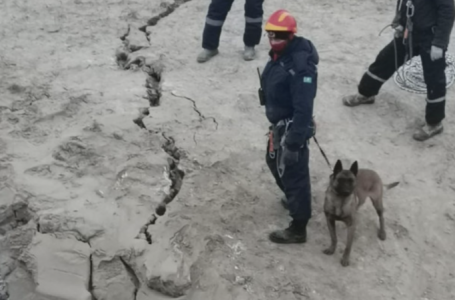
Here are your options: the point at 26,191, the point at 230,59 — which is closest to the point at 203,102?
the point at 230,59

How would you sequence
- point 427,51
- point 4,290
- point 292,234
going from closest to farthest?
point 4,290, point 292,234, point 427,51

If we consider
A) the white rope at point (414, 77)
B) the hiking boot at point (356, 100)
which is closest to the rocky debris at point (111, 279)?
the hiking boot at point (356, 100)

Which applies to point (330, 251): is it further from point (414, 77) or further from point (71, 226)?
point (414, 77)

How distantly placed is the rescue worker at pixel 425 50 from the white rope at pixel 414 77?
0.51 metres

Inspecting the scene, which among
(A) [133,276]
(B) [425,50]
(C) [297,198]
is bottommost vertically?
(A) [133,276]

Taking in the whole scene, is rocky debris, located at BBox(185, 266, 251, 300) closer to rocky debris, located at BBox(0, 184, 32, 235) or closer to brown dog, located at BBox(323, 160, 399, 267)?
brown dog, located at BBox(323, 160, 399, 267)

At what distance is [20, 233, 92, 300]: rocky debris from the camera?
4.07 metres

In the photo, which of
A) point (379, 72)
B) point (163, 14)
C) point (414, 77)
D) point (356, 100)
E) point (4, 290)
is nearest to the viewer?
point (4, 290)

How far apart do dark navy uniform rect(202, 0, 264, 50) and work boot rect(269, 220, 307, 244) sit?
306cm

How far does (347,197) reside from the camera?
14.2 feet

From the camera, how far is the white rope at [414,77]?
21.2 ft

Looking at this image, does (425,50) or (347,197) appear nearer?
(347,197)

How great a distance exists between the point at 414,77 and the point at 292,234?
2950 mm

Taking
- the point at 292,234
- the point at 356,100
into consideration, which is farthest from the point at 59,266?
the point at 356,100
